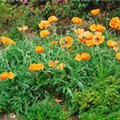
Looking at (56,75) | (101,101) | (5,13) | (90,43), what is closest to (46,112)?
(56,75)

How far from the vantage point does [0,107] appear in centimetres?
489

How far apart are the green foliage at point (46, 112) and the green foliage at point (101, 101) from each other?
21cm

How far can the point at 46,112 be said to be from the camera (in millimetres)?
4672

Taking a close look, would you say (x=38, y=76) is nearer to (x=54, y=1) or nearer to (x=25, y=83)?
(x=25, y=83)

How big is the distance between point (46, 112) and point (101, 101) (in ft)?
2.07

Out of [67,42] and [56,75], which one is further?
[67,42]

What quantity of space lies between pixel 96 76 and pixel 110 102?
59cm

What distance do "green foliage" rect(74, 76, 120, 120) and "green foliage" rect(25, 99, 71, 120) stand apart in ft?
0.69

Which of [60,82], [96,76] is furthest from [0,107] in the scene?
[96,76]

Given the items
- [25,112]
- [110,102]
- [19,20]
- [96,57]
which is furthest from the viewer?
[19,20]

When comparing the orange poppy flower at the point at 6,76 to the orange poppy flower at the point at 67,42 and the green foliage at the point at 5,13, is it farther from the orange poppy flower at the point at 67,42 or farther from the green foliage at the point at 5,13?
the green foliage at the point at 5,13

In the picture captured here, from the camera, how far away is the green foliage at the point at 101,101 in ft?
14.5

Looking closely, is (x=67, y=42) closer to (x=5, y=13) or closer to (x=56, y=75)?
(x=56, y=75)

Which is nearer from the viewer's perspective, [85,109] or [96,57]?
[85,109]
